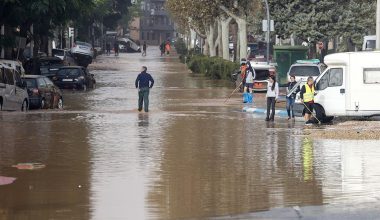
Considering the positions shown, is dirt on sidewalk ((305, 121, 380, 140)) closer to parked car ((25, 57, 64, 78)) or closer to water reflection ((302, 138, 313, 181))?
water reflection ((302, 138, 313, 181))

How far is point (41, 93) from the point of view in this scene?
38.8 meters

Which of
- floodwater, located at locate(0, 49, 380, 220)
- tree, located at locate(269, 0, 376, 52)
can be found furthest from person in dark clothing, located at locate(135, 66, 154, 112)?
tree, located at locate(269, 0, 376, 52)

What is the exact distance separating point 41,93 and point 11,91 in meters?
3.87

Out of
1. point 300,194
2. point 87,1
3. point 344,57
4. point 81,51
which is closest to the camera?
point 300,194

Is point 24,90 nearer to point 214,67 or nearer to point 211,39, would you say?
point 214,67

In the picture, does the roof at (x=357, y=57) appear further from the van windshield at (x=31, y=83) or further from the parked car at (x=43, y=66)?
the parked car at (x=43, y=66)

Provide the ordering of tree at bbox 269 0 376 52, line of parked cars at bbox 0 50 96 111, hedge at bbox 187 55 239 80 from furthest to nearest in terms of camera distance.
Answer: tree at bbox 269 0 376 52
hedge at bbox 187 55 239 80
line of parked cars at bbox 0 50 96 111

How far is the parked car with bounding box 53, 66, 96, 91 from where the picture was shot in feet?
173

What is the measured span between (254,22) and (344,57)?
5665 centimetres

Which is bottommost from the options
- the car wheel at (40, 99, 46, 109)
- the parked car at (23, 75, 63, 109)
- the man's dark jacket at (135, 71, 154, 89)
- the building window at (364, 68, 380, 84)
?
the car wheel at (40, 99, 46, 109)

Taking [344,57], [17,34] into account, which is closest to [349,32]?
[17,34]

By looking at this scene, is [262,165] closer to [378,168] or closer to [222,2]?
[378,168]

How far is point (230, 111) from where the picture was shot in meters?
35.3

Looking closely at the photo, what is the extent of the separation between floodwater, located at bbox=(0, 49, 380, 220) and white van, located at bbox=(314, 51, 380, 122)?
156 cm
